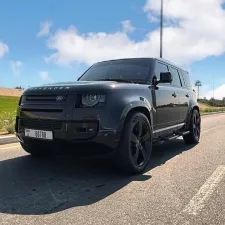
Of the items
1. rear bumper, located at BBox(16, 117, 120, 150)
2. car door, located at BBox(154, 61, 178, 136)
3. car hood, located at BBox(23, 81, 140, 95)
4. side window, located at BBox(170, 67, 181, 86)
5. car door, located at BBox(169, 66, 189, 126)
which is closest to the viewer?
rear bumper, located at BBox(16, 117, 120, 150)

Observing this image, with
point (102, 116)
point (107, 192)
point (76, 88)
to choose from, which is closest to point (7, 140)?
point (76, 88)

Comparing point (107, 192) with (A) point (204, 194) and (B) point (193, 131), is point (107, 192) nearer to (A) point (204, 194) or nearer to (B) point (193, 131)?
(A) point (204, 194)

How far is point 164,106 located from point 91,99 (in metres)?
2.10

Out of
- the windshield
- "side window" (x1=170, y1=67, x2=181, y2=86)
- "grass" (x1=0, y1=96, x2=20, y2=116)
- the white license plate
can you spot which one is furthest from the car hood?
"grass" (x1=0, y1=96, x2=20, y2=116)

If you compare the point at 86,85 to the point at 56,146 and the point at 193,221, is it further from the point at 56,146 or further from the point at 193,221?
the point at 193,221

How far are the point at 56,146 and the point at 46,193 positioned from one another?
743mm

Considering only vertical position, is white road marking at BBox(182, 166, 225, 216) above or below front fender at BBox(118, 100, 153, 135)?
below

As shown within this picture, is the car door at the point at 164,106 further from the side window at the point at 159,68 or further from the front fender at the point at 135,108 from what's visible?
the front fender at the point at 135,108

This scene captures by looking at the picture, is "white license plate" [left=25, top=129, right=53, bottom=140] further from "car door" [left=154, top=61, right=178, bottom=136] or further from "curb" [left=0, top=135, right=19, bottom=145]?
"curb" [left=0, top=135, right=19, bottom=145]

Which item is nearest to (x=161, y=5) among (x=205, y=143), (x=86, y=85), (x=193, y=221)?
(x=205, y=143)

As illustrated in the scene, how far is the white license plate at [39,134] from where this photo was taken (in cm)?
484

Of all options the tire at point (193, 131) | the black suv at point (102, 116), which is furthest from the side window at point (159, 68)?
the tire at point (193, 131)

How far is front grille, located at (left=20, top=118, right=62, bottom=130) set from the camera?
4.78 metres

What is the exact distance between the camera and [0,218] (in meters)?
3.53
